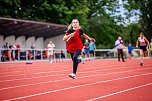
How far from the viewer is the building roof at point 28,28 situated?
29666 mm

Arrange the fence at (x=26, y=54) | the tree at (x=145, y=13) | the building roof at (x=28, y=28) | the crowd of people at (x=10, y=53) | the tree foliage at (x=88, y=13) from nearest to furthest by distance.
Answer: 1. the crowd of people at (x=10, y=53)
2. the fence at (x=26, y=54)
3. the building roof at (x=28, y=28)
4. the tree foliage at (x=88, y=13)
5. the tree at (x=145, y=13)

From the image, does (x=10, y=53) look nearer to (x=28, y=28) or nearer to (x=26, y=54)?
(x=26, y=54)

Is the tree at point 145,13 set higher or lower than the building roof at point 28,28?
higher

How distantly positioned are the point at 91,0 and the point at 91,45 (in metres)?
31.9

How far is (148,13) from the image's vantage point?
6053 cm

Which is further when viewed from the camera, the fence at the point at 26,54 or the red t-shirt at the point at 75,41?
the fence at the point at 26,54

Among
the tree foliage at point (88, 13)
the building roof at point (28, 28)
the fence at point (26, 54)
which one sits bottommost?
the fence at point (26, 54)

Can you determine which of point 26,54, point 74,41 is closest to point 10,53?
point 26,54

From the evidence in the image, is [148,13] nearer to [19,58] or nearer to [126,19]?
[126,19]

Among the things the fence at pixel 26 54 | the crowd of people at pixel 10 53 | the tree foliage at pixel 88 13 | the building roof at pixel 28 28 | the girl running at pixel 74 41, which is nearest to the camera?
the girl running at pixel 74 41

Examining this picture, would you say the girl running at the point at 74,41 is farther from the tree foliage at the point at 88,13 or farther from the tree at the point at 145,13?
the tree at the point at 145,13

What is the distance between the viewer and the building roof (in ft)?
97.3

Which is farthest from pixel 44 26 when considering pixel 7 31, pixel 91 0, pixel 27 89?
→ pixel 91 0

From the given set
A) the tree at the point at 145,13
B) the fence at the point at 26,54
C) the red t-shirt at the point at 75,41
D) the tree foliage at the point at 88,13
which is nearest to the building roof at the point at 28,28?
the fence at the point at 26,54
